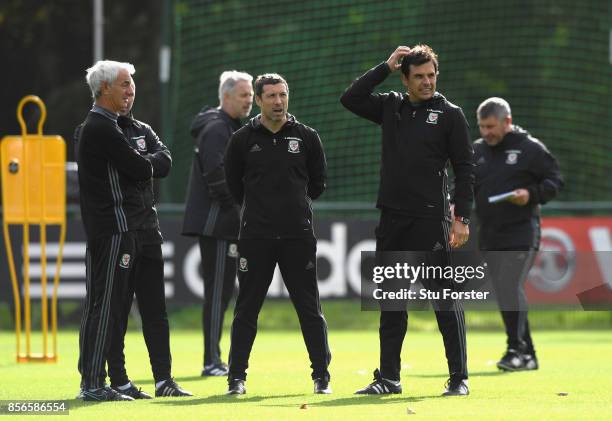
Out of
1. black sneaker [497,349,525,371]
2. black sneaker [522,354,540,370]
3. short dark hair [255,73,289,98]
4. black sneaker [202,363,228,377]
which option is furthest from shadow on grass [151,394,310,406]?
black sneaker [522,354,540,370]

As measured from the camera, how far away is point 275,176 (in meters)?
9.29

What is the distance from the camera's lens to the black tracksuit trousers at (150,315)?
9.29 meters

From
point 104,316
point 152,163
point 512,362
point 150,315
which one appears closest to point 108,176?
point 152,163

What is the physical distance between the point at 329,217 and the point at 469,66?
6.20m

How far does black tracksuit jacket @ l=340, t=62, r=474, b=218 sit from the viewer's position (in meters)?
9.12

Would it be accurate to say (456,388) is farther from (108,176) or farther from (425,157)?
(108,176)

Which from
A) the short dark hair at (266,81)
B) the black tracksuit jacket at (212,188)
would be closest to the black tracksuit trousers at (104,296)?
the short dark hair at (266,81)

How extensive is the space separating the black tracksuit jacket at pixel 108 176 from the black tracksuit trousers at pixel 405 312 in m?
1.53

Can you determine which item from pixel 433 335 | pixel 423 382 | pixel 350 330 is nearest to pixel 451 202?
pixel 423 382

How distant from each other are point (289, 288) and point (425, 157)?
47.6 inches

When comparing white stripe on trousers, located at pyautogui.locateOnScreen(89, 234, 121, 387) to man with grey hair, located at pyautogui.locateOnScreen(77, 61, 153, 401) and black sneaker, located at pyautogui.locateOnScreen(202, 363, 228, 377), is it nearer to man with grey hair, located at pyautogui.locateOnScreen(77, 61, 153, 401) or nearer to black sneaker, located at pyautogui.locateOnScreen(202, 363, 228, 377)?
man with grey hair, located at pyautogui.locateOnScreen(77, 61, 153, 401)

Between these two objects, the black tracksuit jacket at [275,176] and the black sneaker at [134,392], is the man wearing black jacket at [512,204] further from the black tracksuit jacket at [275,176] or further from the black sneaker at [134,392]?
the black sneaker at [134,392]

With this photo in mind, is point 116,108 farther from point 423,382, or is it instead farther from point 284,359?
point 284,359

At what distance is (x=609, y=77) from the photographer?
2219cm
